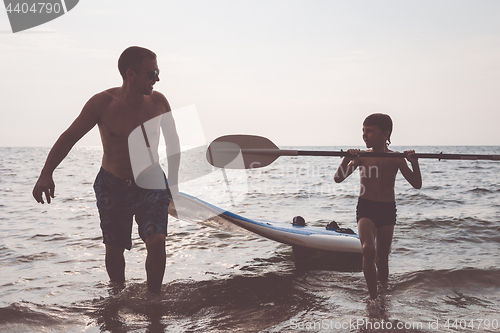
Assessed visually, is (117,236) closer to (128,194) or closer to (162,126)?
(128,194)

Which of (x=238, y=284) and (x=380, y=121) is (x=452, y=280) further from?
(x=238, y=284)

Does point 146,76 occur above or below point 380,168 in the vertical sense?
above

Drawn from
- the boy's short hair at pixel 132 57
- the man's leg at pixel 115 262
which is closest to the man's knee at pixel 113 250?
the man's leg at pixel 115 262

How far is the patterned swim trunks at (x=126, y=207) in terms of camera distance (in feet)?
10.9

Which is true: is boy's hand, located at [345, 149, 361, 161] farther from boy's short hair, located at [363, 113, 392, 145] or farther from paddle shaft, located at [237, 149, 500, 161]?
boy's short hair, located at [363, 113, 392, 145]

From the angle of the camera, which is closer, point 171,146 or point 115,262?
point 171,146

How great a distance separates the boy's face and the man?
1803 mm

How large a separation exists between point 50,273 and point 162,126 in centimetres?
241

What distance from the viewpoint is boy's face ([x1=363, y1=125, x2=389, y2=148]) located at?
13.0 ft

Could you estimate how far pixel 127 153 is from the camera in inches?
134

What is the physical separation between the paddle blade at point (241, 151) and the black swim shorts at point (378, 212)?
1085 mm

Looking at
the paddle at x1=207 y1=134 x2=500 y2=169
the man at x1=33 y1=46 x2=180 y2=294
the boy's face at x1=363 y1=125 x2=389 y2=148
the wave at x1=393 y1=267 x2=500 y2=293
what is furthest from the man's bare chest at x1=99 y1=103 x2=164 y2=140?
the wave at x1=393 y1=267 x2=500 y2=293

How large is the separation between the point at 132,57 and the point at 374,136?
7.59 ft

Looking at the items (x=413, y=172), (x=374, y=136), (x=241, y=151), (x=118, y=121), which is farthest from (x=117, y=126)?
(x=413, y=172)
